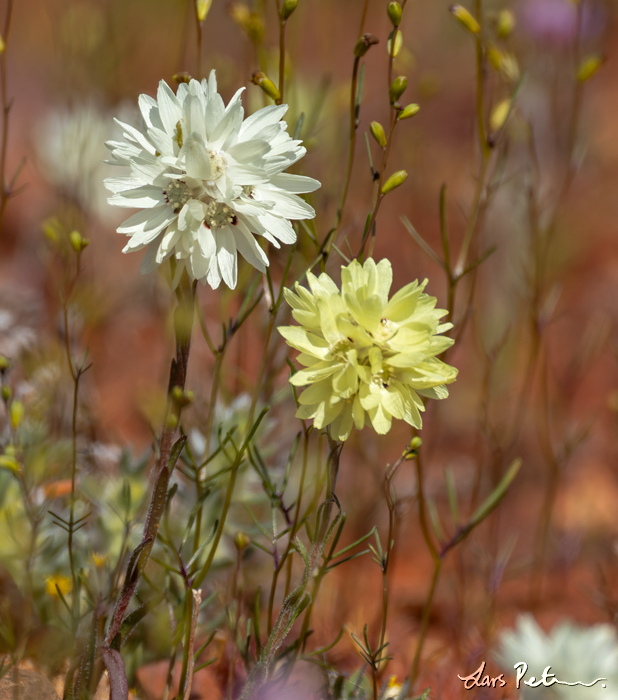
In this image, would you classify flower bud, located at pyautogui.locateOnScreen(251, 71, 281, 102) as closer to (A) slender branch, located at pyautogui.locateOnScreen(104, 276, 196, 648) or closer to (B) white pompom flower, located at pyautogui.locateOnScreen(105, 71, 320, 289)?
(B) white pompom flower, located at pyautogui.locateOnScreen(105, 71, 320, 289)

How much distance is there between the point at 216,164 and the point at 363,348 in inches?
9.8

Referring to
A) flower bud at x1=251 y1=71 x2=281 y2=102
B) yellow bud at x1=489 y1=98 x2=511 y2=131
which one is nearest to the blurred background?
yellow bud at x1=489 y1=98 x2=511 y2=131

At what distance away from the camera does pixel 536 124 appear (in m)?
2.94

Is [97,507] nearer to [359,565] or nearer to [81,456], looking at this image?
[81,456]

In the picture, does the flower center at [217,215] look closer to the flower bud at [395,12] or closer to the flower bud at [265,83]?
the flower bud at [265,83]

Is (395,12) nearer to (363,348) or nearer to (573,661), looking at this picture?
(363,348)

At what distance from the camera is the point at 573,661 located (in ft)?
3.52

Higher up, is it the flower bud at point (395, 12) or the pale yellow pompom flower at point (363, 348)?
the flower bud at point (395, 12)

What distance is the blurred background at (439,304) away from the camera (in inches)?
50.6

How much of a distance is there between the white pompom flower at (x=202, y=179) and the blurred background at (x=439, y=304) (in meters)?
0.25

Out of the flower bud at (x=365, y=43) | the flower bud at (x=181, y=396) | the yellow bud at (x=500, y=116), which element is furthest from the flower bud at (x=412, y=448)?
the yellow bud at (x=500, y=116)

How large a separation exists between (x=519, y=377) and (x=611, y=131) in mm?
1752

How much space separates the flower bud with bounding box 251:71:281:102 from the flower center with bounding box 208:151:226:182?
0.44 ft
